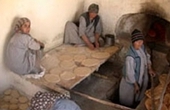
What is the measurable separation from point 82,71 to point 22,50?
1093 mm

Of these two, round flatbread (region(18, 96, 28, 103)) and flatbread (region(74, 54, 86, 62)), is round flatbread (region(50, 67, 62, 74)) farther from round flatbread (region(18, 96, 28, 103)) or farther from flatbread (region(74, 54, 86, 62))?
round flatbread (region(18, 96, 28, 103))

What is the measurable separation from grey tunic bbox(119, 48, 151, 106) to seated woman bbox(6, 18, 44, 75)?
4.76 feet

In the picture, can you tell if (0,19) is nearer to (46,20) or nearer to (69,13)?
(46,20)

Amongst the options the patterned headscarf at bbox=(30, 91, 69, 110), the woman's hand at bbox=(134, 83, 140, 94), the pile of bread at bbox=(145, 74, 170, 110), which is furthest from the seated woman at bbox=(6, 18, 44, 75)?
the pile of bread at bbox=(145, 74, 170, 110)

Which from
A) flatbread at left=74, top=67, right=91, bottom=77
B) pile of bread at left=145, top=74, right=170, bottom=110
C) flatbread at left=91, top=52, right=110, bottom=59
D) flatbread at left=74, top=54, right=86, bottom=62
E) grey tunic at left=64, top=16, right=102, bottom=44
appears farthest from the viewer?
grey tunic at left=64, top=16, right=102, bottom=44

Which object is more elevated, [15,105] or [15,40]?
[15,40]

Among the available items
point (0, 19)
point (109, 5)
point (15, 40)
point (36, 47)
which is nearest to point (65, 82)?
point (36, 47)

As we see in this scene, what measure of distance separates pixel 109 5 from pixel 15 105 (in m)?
2.71

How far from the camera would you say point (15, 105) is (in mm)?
4652

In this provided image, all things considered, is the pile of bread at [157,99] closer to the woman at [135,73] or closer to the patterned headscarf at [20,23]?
the woman at [135,73]

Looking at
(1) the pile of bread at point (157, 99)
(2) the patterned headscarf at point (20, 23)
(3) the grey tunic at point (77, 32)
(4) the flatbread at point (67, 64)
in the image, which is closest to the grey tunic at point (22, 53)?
(2) the patterned headscarf at point (20, 23)

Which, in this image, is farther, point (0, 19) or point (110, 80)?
point (110, 80)

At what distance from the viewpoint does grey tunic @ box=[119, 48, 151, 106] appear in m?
4.71

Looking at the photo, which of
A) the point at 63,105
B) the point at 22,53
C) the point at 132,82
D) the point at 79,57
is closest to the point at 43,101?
the point at 63,105
